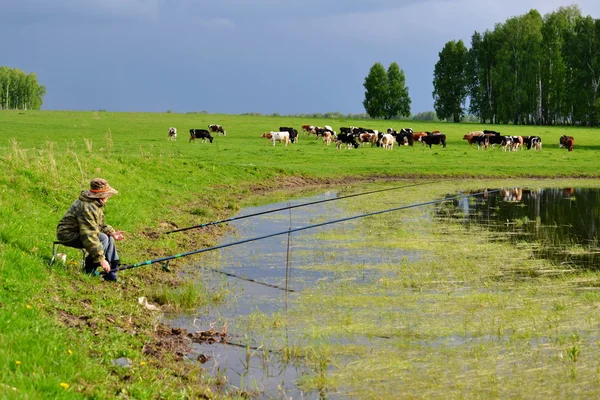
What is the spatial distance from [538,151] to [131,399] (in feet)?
159

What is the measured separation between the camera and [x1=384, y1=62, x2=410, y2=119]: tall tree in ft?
402

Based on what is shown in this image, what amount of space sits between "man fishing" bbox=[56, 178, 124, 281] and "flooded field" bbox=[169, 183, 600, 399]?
1647 millimetres

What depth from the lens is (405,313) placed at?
1135 cm

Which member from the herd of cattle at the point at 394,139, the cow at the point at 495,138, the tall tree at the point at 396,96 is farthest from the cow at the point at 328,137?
the tall tree at the point at 396,96

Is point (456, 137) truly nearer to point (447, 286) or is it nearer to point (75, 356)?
point (447, 286)

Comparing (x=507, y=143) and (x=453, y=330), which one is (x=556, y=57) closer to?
(x=507, y=143)

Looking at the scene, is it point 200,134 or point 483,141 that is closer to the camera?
point 200,134

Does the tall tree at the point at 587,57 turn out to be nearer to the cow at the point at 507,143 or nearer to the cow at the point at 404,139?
the cow at the point at 507,143

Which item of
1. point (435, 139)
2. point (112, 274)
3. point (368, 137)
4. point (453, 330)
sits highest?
point (368, 137)

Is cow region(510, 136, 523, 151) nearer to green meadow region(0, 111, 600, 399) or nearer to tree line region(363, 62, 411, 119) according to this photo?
green meadow region(0, 111, 600, 399)

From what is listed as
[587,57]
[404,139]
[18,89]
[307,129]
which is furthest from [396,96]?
[18,89]

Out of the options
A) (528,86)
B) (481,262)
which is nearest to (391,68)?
(528,86)

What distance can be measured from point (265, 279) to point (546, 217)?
12912mm

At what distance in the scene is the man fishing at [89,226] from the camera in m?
11.2
